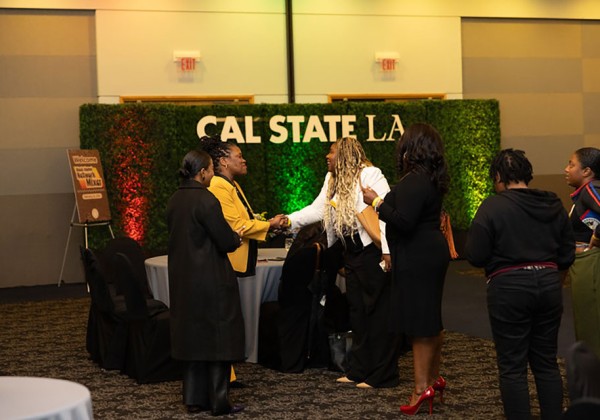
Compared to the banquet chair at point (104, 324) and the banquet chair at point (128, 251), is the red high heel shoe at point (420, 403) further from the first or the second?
the banquet chair at point (128, 251)

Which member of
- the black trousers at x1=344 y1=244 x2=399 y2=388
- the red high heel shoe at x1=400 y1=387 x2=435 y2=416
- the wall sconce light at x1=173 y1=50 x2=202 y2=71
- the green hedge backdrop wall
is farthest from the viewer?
the wall sconce light at x1=173 y1=50 x2=202 y2=71

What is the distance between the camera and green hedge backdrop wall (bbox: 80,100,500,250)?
1252cm

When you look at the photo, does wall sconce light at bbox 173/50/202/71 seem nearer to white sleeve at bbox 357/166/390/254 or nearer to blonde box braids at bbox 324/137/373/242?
blonde box braids at bbox 324/137/373/242

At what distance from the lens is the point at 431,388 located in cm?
534

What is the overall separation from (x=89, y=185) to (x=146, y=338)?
5.69m

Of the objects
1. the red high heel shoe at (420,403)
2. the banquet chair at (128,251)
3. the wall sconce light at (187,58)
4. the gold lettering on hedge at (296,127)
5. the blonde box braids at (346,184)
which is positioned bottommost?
the red high heel shoe at (420,403)

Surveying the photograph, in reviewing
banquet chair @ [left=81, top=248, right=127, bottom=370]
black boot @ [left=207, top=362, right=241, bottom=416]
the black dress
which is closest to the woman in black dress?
the black dress

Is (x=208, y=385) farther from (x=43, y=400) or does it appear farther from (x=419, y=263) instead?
(x=43, y=400)

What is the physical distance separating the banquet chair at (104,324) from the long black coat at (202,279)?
5.16ft

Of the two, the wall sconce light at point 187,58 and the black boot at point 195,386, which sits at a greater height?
the wall sconce light at point 187,58

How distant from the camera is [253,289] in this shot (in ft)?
22.6

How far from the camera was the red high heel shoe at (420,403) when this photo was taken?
17.5ft

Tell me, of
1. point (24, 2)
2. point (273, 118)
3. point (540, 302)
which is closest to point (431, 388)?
point (540, 302)

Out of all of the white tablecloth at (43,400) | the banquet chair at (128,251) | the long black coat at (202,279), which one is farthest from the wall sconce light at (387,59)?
the white tablecloth at (43,400)
